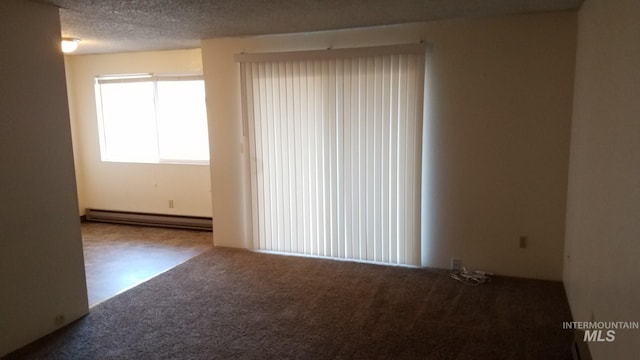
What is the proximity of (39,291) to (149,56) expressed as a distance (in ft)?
12.1

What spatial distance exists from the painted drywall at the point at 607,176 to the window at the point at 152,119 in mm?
4222

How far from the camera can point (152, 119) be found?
607cm

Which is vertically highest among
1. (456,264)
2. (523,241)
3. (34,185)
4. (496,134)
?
(496,134)

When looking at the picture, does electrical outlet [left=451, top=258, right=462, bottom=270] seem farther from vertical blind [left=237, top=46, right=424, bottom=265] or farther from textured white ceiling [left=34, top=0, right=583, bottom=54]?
textured white ceiling [left=34, top=0, right=583, bottom=54]

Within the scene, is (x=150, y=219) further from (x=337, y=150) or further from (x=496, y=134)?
(x=496, y=134)

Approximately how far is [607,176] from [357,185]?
2363mm

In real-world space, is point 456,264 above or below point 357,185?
below

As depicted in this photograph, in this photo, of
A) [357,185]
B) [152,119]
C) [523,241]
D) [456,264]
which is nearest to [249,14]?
[357,185]

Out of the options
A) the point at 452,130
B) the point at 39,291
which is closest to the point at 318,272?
the point at 452,130

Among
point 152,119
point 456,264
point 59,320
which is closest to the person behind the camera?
point 59,320

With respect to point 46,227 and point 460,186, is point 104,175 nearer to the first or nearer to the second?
point 46,227

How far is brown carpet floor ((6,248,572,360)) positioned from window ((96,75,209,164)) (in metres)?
2.17

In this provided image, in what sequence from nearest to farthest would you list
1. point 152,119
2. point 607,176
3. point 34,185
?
point 607,176, point 34,185, point 152,119

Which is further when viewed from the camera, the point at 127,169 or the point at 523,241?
the point at 127,169
